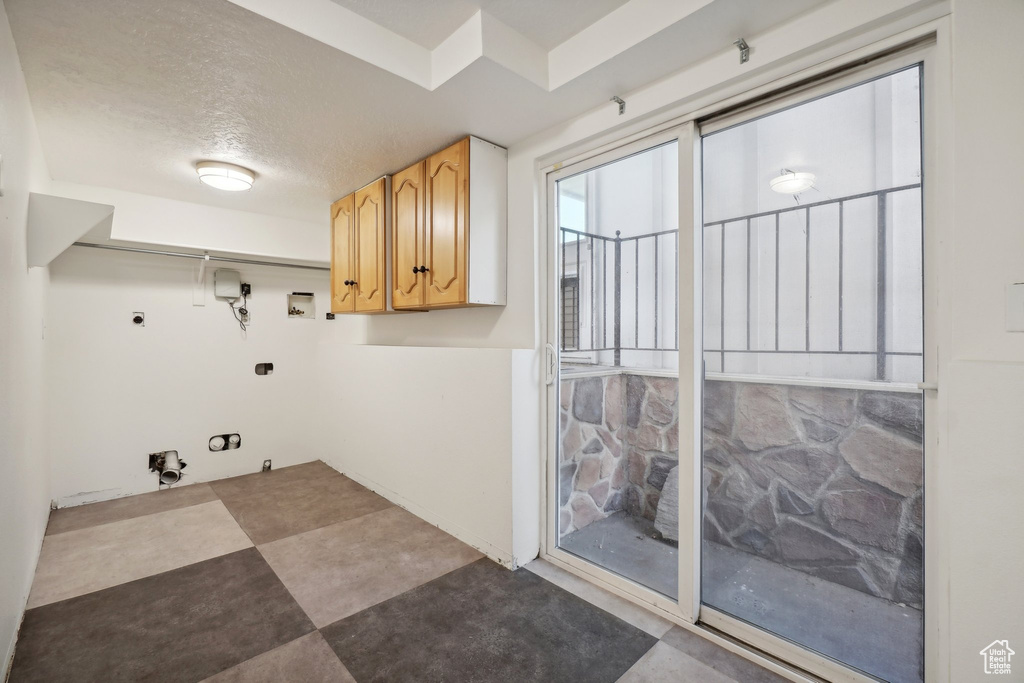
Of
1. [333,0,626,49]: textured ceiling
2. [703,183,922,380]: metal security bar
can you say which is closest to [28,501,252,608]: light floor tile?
[333,0,626,49]: textured ceiling

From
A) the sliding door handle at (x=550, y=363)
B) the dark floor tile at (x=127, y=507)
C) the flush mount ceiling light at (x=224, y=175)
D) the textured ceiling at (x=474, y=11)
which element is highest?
the textured ceiling at (x=474, y=11)

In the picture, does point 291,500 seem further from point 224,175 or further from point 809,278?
point 809,278

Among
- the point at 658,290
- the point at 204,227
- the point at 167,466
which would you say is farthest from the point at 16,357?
the point at 658,290

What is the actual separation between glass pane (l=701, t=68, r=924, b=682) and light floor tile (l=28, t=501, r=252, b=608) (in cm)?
256

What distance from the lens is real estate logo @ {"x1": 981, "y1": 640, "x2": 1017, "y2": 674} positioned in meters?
1.17

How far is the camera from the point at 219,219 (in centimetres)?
359

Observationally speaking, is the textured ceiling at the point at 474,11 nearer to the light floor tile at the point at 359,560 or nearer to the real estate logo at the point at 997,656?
the real estate logo at the point at 997,656

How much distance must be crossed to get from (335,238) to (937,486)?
11.6ft

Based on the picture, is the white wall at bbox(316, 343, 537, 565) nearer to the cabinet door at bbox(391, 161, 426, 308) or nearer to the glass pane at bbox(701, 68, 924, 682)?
the cabinet door at bbox(391, 161, 426, 308)

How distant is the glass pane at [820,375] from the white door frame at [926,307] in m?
0.04

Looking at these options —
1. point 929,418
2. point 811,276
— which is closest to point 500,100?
point 811,276

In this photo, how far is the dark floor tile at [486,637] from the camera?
1.62 meters

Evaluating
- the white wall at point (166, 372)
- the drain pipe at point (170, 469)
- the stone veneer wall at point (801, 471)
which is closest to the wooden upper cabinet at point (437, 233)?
the stone veneer wall at point (801, 471)

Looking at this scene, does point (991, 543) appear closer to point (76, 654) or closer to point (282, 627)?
Answer: point (282, 627)
